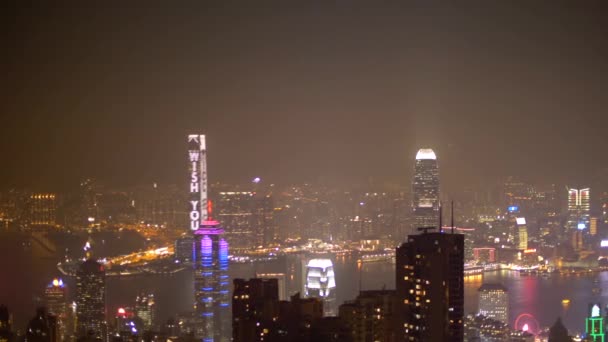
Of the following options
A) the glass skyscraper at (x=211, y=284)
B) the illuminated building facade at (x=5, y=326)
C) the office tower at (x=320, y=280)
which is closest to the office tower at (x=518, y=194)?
the office tower at (x=320, y=280)

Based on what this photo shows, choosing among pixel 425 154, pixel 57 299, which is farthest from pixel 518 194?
pixel 57 299

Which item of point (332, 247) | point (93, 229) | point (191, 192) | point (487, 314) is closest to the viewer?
point (487, 314)

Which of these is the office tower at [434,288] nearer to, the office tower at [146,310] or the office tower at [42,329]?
the office tower at [42,329]

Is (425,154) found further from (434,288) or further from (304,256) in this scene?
(434,288)

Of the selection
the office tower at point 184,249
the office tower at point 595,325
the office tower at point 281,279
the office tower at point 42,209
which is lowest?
the office tower at point 595,325

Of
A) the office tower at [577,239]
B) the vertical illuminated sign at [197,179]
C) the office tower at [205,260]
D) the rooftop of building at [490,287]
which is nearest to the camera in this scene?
the office tower at [205,260]

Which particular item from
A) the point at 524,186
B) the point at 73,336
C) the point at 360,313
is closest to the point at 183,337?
the point at 73,336

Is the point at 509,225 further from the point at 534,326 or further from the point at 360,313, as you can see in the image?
the point at 360,313
